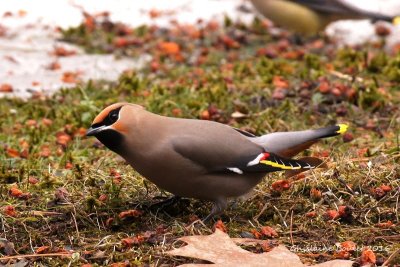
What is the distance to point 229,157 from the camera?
13.8 feet

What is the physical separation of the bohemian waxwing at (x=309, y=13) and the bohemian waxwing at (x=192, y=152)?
16.7ft

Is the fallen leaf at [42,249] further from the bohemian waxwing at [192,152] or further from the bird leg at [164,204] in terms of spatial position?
the bird leg at [164,204]

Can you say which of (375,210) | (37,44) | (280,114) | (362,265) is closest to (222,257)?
(362,265)

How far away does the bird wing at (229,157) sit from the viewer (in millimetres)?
4113

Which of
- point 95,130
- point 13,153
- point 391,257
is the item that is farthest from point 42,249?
point 13,153

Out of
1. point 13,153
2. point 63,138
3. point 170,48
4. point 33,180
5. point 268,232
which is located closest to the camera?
point 268,232

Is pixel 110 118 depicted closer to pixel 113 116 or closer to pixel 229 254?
pixel 113 116

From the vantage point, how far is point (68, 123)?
620cm

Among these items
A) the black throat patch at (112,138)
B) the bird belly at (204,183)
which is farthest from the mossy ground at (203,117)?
the black throat patch at (112,138)

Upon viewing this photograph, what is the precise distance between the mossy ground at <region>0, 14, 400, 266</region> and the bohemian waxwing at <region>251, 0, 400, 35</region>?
18 centimetres

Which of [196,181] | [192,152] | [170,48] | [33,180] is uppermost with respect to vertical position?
[192,152]

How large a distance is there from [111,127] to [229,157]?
0.59 meters

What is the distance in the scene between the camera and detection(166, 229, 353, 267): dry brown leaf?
3.52 meters

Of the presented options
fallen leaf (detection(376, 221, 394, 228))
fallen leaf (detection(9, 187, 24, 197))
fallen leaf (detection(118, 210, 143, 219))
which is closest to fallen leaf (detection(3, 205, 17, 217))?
fallen leaf (detection(9, 187, 24, 197))
